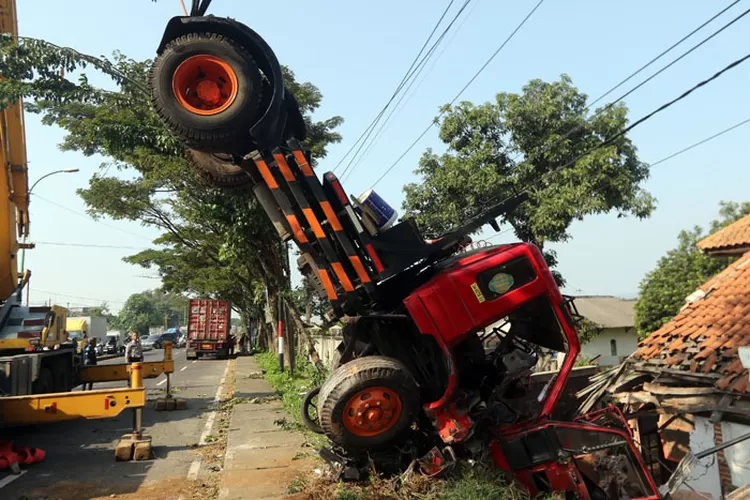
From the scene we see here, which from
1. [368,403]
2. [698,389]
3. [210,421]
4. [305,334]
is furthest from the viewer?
[305,334]

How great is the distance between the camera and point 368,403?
461 centimetres

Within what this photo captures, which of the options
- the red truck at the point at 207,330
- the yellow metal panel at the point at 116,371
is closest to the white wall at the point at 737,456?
the yellow metal panel at the point at 116,371

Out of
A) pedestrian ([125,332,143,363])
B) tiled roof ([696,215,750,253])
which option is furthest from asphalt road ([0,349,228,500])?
tiled roof ([696,215,750,253])

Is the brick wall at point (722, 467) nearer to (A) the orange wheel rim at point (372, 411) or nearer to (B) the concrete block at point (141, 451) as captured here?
(A) the orange wheel rim at point (372, 411)

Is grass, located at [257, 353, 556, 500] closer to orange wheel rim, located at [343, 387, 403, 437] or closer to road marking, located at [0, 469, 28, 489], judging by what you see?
orange wheel rim, located at [343, 387, 403, 437]

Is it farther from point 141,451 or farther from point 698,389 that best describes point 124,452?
point 698,389

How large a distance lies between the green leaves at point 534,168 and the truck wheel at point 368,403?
941 cm

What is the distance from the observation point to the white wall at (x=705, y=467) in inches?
295

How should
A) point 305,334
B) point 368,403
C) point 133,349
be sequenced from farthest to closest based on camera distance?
point 133,349 < point 305,334 < point 368,403

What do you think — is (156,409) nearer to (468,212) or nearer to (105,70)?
(105,70)

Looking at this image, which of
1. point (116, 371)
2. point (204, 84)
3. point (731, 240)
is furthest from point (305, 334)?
point (204, 84)

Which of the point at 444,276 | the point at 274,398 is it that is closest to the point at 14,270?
the point at 274,398

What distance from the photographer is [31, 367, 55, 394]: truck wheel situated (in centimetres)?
925

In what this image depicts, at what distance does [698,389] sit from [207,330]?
91.6 feet
